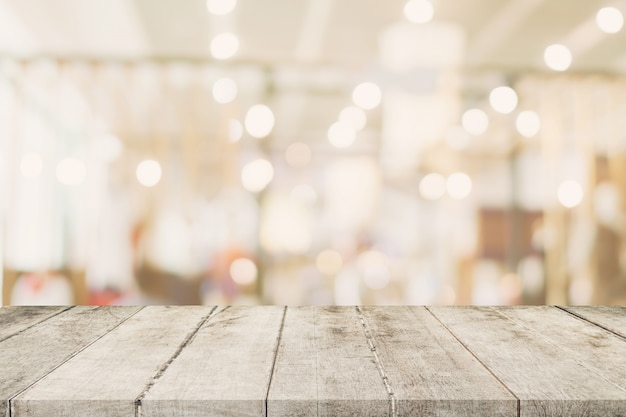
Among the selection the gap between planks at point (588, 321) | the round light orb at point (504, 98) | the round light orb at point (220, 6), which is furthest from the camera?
the round light orb at point (220, 6)

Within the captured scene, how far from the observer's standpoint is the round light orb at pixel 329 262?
2.89 metres

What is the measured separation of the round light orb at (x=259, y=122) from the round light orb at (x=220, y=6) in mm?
846

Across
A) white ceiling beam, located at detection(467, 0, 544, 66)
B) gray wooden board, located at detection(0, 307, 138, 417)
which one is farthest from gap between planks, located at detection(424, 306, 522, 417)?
white ceiling beam, located at detection(467, 0, 544, 66)

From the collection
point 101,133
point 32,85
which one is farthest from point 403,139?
point 32,85

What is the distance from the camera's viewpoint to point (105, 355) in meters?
0.92

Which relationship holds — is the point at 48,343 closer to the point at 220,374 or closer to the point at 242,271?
the point at 220,374

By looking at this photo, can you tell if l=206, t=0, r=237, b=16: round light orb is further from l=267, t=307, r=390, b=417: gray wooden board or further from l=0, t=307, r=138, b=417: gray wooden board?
l=267, t=307, r=390, b=417: gray wooden board

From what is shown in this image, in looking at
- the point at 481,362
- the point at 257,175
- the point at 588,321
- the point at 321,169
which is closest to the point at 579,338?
the point at 588,321

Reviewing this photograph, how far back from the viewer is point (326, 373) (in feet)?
2.69

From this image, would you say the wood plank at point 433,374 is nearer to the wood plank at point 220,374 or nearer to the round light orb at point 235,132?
the wood plank at point 220,374

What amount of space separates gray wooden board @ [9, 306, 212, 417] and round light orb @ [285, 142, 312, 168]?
140 cm

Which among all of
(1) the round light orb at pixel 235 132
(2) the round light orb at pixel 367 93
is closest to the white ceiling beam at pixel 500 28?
(2) the round light orb at pixel 367 93

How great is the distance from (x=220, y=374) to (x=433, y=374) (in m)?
0.30

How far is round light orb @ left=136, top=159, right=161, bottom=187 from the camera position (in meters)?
2.58
